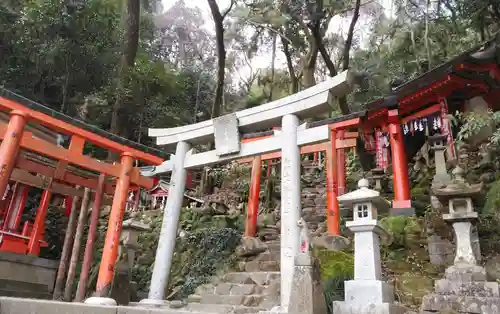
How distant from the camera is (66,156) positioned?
727cm

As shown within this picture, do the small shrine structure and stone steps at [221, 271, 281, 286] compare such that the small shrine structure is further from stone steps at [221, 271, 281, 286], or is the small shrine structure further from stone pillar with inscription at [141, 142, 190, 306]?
stone pillar with inscription at [141, 142, 190, 306]

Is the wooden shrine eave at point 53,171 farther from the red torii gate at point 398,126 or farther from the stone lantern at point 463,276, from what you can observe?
the stone lantern at point 463,276

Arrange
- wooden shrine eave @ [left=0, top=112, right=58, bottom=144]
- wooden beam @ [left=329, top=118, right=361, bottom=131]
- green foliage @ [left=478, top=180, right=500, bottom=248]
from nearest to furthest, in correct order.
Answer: green foliage @ [left=478, top=180, right=500, bottom=248] → wooden shrine eave @ [left=0, top=112, right=58, bottom=144] → wooden beam @ [left=329, top=118, right=361, bottom=131]

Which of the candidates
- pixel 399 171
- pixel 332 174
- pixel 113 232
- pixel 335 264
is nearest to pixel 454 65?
pixel 399 171

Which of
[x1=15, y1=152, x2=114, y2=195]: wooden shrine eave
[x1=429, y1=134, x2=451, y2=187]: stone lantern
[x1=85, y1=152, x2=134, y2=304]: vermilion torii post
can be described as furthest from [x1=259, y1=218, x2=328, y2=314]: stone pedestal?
[x1=429, y1=134, x2=451, y2=187]: stone lantern

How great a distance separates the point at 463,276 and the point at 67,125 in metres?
7.46

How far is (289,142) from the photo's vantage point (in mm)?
7031

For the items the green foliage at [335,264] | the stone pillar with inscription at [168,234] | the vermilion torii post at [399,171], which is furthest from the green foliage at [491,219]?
the stone pillar with inscription at [168,234]

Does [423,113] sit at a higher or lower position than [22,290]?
higher

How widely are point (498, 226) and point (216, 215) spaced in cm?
884

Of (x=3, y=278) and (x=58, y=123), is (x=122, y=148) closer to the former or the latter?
(x=58, y=123)

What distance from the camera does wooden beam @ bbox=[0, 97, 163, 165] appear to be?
6387mm

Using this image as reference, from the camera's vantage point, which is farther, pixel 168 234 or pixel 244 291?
pixel 244 291

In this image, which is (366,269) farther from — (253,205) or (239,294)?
(253,205)
